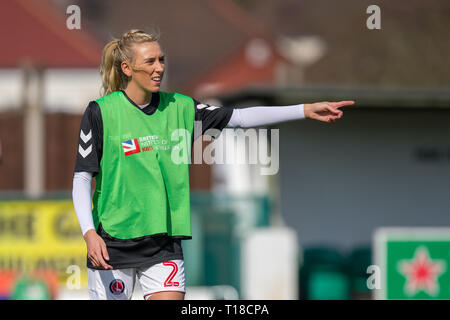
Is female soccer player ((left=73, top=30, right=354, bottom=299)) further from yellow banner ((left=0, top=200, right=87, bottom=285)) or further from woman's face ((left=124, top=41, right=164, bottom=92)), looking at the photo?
yellow banner ((left=0, top=200, right=87, bottom=285))

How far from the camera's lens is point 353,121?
13.3 meters

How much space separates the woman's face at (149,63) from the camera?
450cm

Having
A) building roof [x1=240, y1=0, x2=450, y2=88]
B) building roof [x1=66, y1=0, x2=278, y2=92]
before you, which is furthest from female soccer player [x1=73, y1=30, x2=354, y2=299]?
building roof [x1=66, y1=0, x2=278, y2=92]

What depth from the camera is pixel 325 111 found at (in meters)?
4.53

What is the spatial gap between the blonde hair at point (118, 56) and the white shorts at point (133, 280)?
836 millimetres

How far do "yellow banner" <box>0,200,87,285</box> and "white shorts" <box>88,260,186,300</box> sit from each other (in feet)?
23.8

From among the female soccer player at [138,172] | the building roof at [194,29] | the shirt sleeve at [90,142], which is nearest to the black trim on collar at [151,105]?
the female soccer player at [138,172]

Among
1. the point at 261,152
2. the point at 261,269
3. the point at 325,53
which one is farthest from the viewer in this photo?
the point at 325,53

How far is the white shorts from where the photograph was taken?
4602 millimetres

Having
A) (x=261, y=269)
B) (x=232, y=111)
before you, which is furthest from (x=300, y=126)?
(x=232, y=111)

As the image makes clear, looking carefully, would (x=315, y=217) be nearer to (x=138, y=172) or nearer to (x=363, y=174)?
(x=363, y=174)
